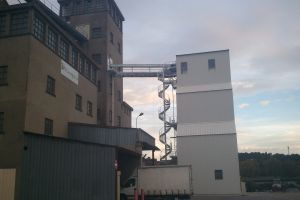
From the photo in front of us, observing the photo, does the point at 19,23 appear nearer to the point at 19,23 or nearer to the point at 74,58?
the point at 19,23

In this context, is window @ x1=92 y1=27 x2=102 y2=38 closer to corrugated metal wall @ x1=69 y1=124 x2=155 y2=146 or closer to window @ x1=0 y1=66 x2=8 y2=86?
corrugated metal wall @ x1=69 y1=124 x2=155 y2=146

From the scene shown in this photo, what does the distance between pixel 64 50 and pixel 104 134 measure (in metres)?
8.47

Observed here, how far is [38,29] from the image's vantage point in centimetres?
2750

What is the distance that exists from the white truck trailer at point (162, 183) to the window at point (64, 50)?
41.4 ft

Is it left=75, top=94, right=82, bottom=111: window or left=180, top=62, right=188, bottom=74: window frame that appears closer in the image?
left=75, top=94, right=82, bottom=111: window

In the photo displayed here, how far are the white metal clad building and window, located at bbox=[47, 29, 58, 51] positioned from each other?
20.9 metres

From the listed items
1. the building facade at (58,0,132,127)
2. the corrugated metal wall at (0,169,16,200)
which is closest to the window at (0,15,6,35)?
the corrugated metal wall at (0,169,16,200)

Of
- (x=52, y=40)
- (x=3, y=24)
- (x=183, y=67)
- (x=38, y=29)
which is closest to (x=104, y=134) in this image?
(x=52, y=40)

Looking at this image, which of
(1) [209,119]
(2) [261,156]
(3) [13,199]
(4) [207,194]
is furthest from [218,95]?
(2) [261,156]

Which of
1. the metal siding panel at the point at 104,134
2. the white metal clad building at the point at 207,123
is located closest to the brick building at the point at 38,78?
the metal siding panel at the point at 104,134

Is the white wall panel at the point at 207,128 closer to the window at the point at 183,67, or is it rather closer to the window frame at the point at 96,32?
the window at the point at 183,67

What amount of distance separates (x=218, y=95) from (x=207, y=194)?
12418mm

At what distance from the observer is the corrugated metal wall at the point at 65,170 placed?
2178 cm

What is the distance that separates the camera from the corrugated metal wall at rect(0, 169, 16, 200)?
2089 cm
